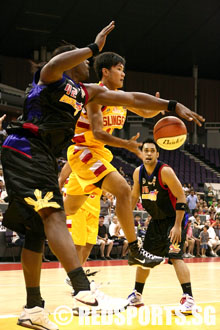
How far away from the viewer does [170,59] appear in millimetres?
29406

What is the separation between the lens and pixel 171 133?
14.5 ft

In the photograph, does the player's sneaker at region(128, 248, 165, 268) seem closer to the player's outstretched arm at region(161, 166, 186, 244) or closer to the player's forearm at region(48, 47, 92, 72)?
the player's outstretched arm at region(161, 166, 186, 244)

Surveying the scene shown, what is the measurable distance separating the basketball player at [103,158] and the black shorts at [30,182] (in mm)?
768

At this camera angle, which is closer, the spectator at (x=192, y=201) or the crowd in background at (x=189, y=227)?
the crowd in background at (x=189, y=227)

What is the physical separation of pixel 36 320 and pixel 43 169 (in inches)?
36.7

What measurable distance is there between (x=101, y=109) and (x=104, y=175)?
2.71 feet

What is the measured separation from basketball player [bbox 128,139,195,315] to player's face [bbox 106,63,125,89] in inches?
26.6

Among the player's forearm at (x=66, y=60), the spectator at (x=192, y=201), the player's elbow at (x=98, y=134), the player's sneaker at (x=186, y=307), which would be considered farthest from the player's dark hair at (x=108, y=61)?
the spectator at (x=192, y=201)

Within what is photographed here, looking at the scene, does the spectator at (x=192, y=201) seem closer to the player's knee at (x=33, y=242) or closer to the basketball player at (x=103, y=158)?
the basketball player at (x=103, y=158)

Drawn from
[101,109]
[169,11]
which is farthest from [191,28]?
[101,109]

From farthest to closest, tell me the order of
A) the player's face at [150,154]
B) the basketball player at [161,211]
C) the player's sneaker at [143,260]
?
the player's face at [150,154] < the basketball player at [161,211] < the player's sneaker at [143,260]

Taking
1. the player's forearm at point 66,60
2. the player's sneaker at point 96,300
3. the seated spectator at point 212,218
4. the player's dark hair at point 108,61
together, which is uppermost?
the player's dark hair at point 108,61

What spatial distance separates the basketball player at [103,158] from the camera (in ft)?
13.1

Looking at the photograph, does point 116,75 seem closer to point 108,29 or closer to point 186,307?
point 108,29
